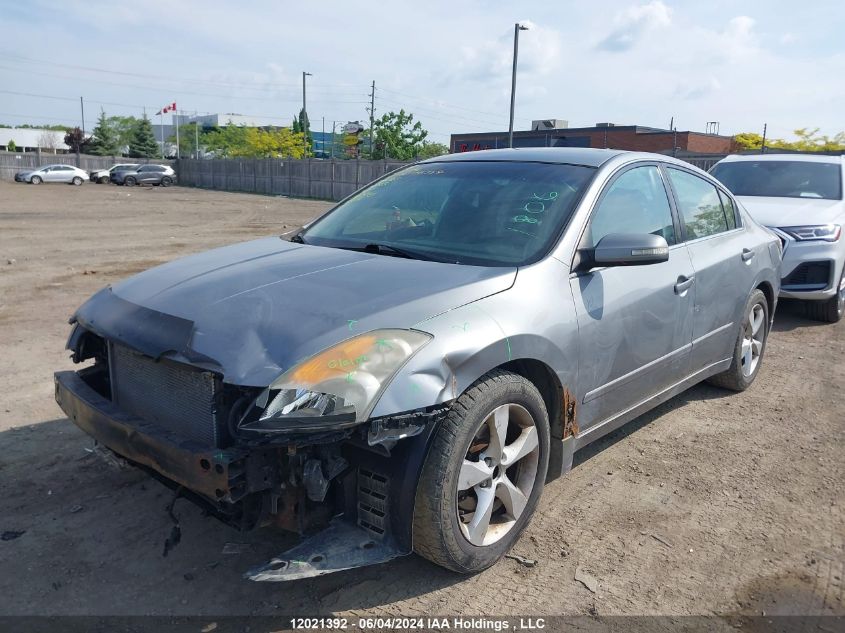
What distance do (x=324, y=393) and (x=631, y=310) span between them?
183cm

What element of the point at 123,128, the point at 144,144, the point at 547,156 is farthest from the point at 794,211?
the point at 123,128

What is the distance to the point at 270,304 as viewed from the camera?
2787 millimetres

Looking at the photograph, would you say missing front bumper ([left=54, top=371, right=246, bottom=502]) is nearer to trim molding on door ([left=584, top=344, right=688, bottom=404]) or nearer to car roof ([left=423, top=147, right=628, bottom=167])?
trim molding on door ([left=584, top=344, right=688, bottom=404])

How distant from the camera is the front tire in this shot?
260 cm

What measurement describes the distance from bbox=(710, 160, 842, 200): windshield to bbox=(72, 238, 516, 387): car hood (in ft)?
21.9

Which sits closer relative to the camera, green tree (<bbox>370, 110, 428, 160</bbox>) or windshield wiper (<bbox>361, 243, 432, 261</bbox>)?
windshield wiper (<bbox>361, 243, 432, 261</bbox>)

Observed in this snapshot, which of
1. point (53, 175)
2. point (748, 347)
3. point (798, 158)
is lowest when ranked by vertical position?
point (748, 347)

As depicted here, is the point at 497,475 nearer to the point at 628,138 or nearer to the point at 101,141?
the point at 628,138

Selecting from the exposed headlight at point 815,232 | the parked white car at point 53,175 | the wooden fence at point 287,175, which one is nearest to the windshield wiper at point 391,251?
the exposed headlight at point 815,232

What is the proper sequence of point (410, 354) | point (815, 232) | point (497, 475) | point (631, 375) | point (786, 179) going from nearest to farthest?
point (410, 354) → point (497, 475) → point (631, 375) → point (815, 232) → point (786, 179)

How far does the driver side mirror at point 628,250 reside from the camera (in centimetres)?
322

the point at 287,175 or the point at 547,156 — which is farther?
the point at 287,175

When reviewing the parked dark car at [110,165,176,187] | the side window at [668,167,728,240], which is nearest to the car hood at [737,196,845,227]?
the side window at [668,167,728,240]

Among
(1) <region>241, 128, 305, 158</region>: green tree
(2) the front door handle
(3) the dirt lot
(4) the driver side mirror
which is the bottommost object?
(3) the dirt lot
